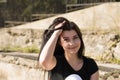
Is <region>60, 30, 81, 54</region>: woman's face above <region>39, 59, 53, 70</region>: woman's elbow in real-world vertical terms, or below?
above

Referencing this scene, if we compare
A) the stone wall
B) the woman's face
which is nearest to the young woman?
the woman's face

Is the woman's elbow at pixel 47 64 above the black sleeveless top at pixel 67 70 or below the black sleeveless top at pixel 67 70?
above

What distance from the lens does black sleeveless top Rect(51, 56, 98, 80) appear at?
2.32m

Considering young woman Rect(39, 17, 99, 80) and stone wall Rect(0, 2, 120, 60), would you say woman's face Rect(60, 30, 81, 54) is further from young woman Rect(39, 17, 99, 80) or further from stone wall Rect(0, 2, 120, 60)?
stone wall Rect(0, 2, 120, 60)

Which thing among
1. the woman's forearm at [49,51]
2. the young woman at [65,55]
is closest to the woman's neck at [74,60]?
the young woman at [65,55]

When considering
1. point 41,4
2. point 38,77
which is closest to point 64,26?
point 38,77

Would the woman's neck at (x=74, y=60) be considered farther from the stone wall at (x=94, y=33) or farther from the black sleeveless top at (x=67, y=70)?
the stone wall at (x=94, y=33)

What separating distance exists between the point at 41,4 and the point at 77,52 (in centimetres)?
1730

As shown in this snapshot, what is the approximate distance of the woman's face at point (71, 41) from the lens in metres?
2.31

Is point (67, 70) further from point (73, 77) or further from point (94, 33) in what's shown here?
point (94, 33)

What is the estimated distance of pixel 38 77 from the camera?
525 centimetres

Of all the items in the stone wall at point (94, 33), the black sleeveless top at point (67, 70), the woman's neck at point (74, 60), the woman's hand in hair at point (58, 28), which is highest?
the woman's hand in hair at point (58, 28)

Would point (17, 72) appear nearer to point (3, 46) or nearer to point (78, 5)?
point (3, 46)

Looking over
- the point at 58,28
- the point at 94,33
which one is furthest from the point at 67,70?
the point at 94,33
